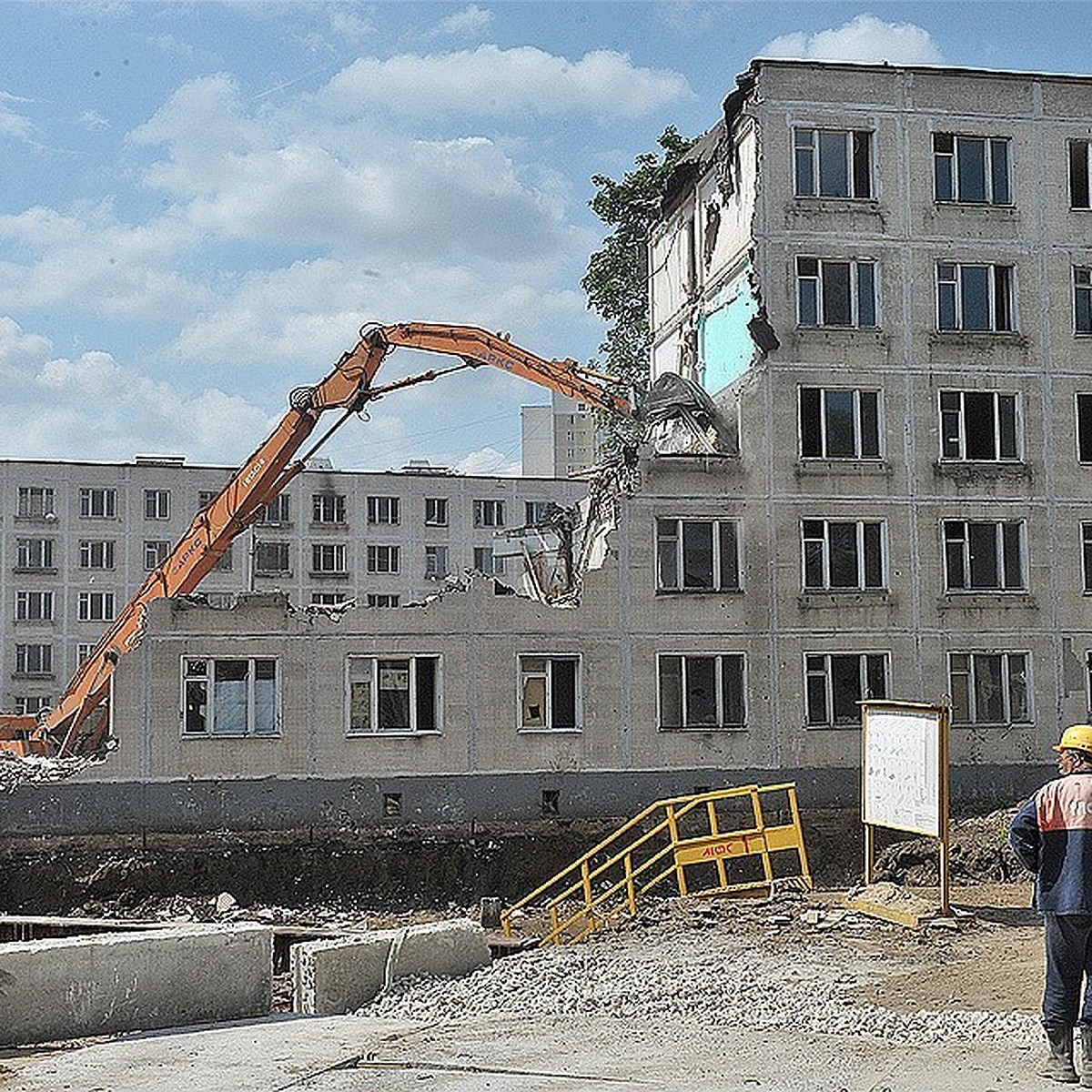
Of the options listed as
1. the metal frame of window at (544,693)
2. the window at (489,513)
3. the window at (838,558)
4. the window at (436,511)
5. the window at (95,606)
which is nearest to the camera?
the metal frame of window at (544,693)

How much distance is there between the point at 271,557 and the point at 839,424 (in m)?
Answer: 35.7

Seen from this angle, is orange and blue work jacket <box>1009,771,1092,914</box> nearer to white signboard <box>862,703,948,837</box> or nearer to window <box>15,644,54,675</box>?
white signboard <box>862,703,948,837</box>

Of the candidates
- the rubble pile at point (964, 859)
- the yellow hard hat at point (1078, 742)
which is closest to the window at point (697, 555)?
the rubble pile at point (964, 859)

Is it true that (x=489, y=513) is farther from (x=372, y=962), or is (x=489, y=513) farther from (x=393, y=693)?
(x=372, y=962)

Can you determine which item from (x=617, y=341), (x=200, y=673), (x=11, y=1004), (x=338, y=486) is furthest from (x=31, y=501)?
(x=11, y=1004)

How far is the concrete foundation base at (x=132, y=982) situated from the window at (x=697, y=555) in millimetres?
18403

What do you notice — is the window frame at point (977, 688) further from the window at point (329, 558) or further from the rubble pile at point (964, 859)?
the window at point (329, 558)

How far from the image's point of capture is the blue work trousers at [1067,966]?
33.1 ft

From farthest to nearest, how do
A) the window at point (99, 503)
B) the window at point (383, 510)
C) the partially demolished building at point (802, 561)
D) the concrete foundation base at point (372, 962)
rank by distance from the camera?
the window at point (383, 510) → the window at point (99, 503) → the partially demolished building at point (802, 561) → the concrete foundation base at point (372, 962)

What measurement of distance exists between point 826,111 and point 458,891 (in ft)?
55.9

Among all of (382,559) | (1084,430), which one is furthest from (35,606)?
(1084,430)

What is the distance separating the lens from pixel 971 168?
33.0 m

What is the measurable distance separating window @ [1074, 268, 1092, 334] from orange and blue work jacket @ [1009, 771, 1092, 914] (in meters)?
24.9

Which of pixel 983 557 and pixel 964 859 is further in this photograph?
pixel 983 557
